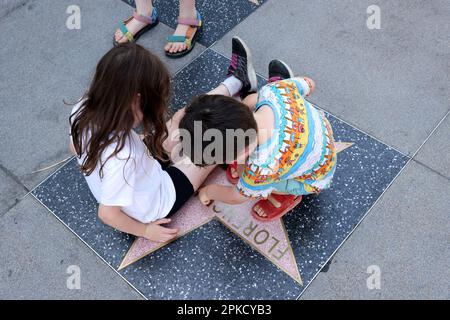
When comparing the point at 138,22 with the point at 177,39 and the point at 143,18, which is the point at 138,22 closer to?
the point at 143,18

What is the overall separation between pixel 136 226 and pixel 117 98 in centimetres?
56

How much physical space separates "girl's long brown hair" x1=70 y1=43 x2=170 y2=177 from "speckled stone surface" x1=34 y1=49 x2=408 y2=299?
525 millimetres

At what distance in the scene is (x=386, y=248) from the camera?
162 centimetres

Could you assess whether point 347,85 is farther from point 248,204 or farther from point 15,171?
point 15,171

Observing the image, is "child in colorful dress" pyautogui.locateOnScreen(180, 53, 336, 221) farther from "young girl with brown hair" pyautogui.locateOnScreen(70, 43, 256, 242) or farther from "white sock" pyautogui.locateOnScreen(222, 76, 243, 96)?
"white sock" pyautogui.locateOnScreen(222, 76, 243, 96)

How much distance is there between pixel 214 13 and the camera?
7.79 feet

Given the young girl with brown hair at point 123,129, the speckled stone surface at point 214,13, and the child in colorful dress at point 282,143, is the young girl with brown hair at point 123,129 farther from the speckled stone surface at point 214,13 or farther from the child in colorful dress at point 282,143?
the speckled stone surface at point 214,13

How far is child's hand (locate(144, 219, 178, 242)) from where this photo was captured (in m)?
1.60

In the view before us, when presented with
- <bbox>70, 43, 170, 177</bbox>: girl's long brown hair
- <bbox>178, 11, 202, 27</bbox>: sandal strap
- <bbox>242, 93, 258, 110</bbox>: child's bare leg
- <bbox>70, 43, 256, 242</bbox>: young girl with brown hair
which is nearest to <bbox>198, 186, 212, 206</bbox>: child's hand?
<bbox>70, 43, 256, 242</bbox>: young girl with brown hair

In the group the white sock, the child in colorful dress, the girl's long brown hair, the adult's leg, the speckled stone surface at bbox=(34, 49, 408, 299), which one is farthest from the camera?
the adult's leg

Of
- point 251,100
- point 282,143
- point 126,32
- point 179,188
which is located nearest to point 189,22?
point 126,32
